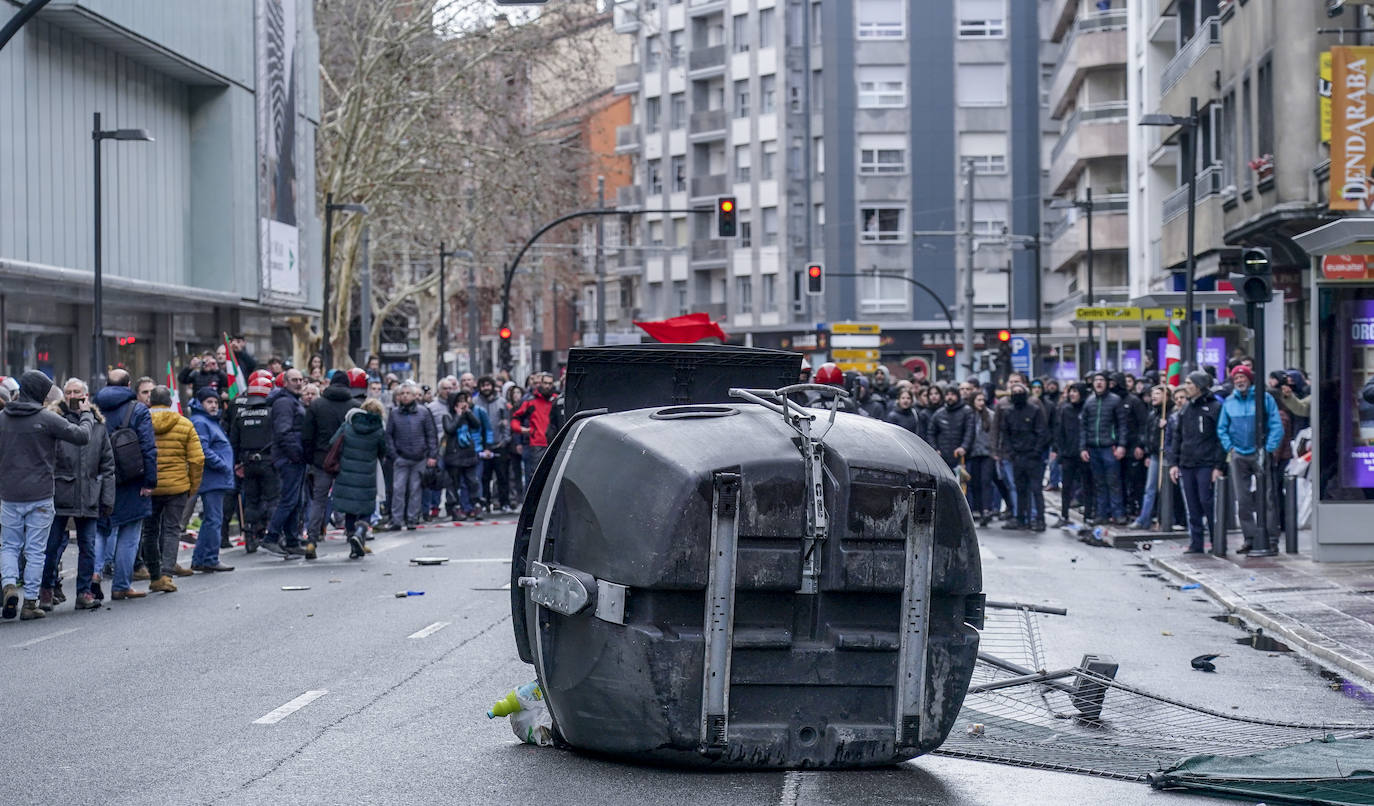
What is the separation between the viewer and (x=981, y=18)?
76062mm

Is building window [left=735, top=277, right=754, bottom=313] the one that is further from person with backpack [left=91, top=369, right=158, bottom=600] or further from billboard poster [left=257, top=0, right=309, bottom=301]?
person with backpack [left=91, top=369, right=158, bottom=600]

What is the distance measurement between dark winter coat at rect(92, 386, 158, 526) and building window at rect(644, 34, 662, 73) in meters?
72.2

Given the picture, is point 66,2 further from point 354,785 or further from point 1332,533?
point 354,785

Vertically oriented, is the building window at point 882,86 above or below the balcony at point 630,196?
above

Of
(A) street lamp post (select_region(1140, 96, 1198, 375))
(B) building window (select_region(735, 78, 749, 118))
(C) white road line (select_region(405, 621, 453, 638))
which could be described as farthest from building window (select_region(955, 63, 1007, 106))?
(C) white road line (select_region(405, 621, 453, 638))

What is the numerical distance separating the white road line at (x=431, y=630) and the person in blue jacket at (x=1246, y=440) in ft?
31.8

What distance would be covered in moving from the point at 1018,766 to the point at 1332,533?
449 inches

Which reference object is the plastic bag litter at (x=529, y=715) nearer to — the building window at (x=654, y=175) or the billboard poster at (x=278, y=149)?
the billboard poster at (x=278, y=149)

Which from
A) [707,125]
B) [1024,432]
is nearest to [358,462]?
[1024,432]

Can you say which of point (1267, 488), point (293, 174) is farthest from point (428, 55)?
point (1267, 488)

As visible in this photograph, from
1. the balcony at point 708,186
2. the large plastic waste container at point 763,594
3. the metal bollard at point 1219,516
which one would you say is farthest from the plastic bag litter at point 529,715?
the balcony at point 708,186

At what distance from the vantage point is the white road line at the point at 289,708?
9.23 m

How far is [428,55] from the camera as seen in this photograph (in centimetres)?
4656

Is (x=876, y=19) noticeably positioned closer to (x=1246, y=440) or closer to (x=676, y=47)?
(x=676, y=47)
